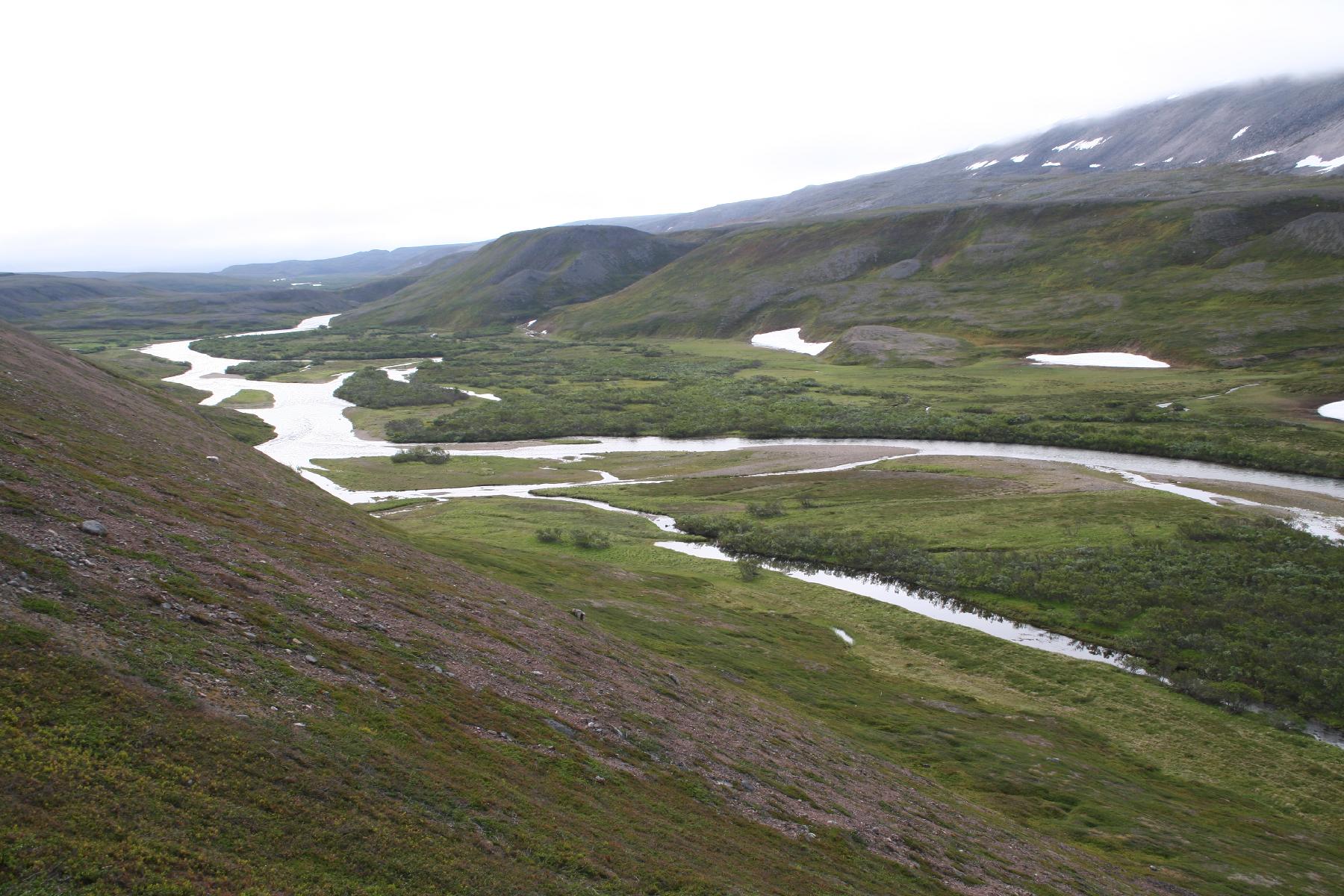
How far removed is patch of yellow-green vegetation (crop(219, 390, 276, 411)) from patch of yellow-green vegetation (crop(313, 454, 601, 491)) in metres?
53.1

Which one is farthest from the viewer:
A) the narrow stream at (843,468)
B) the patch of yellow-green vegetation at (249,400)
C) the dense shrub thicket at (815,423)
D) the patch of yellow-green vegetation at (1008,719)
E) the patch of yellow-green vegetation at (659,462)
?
the patch of yellow-green vegetation at (249,400)

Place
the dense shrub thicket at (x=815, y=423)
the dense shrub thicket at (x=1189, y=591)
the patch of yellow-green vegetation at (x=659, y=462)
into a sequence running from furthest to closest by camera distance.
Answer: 1. the patch of yellow-green vegetation at (x=659, y=462)
2. the dense shrub thicket at (x=815, y=423)
3. the dense shrub thicket at (x=1189, y=591)

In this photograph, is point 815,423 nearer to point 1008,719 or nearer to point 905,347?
point 905,347

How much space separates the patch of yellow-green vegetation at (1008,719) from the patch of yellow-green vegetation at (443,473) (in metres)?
32.9

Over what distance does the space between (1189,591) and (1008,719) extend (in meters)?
23.5

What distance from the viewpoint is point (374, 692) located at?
21219 mm

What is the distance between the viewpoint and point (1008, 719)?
142 feet

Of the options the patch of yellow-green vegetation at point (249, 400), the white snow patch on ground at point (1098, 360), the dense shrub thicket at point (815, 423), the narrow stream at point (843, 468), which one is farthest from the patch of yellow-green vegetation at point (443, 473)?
the white snow patch on ground at point (1098, 360)

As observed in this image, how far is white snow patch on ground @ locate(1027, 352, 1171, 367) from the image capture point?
158m

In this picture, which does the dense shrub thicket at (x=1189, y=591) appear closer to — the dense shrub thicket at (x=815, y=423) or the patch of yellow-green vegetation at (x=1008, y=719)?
the patch of yellow-green vegetation at (x=1008, y=719)

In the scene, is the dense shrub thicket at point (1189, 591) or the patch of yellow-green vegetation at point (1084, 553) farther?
the patch of yellow-green vegetation at point (1084, 553)

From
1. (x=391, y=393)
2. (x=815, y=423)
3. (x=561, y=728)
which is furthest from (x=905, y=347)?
(x=561, y=728)

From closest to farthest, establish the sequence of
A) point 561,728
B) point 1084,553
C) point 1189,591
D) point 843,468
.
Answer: point 561,728
point 1189,591
point 1084,553
point 843,468

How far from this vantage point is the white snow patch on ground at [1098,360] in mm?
157750
